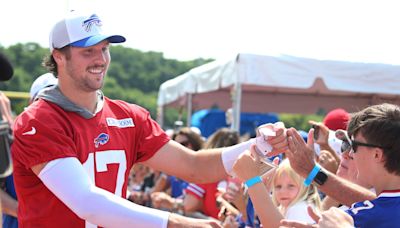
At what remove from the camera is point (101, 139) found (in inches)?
120

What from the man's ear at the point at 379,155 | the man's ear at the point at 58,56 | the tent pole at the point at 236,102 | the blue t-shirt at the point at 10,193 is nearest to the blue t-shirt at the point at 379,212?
the man's ear at the point at 379,155

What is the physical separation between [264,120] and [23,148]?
1065 centimetres

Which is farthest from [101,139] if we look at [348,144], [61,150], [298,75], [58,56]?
[298,75]

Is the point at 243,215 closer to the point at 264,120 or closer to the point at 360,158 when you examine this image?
the point at 360,158

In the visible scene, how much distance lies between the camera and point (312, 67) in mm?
7832

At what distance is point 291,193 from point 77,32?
6.73ft

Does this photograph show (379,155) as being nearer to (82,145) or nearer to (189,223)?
(189,223)

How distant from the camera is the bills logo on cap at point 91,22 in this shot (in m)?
3.07

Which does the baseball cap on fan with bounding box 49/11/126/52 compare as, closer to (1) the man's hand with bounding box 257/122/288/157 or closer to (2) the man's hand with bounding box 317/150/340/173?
(1) the man's hand with bounding box 257/122/288/157

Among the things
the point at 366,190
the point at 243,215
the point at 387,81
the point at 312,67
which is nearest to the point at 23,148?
the point at 366,190

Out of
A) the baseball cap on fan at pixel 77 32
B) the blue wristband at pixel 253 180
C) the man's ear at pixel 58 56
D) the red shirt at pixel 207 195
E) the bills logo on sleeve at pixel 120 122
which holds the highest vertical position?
the baseball cap on fan at pixel 77 32

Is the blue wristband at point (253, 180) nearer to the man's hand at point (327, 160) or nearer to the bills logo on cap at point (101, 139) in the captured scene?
the bills logo on cap at point (101, 139)

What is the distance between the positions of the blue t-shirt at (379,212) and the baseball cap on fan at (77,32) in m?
1.44

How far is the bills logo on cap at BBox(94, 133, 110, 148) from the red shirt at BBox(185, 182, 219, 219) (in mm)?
3090
